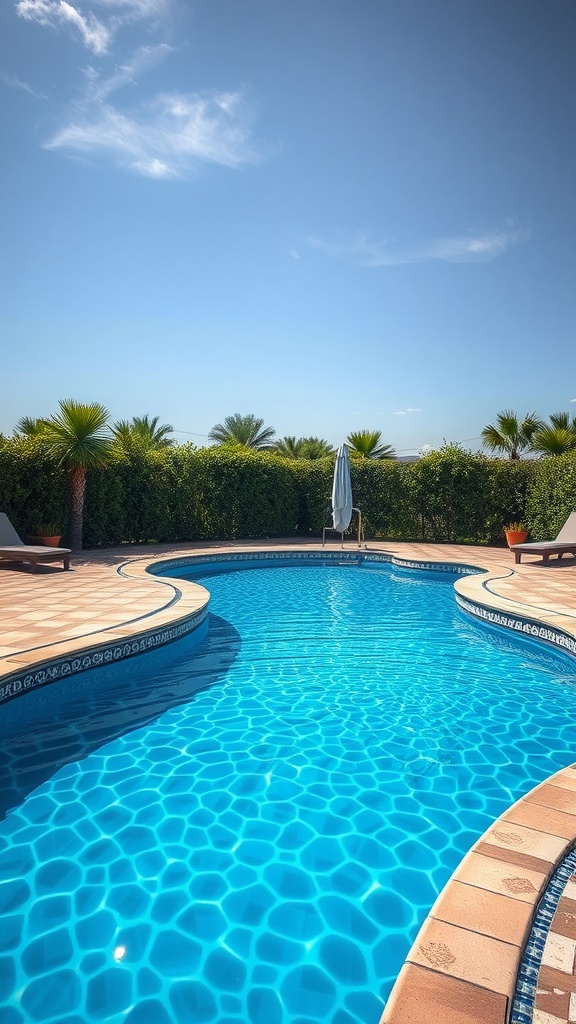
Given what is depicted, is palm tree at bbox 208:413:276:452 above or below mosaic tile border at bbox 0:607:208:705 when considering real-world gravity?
above

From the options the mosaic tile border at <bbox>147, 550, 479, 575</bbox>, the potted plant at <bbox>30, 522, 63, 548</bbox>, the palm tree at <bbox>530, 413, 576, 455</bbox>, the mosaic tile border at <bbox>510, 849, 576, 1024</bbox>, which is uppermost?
the palm tree at <bbox>530, 413, 576, 455</bbox>

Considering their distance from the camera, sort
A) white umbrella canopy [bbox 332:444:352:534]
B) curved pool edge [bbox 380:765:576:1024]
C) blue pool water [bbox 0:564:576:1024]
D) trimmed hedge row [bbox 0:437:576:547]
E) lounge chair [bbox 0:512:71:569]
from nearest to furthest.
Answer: curved pool edge [bbox 380:765:576:1024] < blue pool water [bbox 0:564:576:1024] < lounge chair [bbox 0:512:71:569] < white umbrella canopy [bbox 332:444:352:534] < trimmed hedge row [bbox 0:437:576:547]

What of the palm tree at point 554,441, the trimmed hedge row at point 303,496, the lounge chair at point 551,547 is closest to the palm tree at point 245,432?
the trimmed hedge row at point 303,496

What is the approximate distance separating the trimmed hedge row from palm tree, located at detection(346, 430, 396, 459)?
12.9 ft

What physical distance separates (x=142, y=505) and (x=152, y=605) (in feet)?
27.0

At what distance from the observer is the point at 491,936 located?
6.33ft

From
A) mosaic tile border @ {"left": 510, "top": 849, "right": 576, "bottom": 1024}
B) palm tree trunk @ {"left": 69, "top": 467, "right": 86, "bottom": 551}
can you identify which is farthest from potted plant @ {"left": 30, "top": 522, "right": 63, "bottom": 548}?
mosaic tile border @ {"left": 510, "top": 849, "right": 576, "bottom": 1024}

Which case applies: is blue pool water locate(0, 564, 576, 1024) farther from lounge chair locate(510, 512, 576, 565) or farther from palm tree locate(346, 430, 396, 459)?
palm tree locate(346, 430, 396, 459)

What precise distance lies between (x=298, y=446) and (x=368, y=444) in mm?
9319

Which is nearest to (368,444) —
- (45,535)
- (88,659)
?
(45,535)

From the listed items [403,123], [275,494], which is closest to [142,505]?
[275,494]

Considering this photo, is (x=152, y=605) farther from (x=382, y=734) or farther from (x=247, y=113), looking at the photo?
(x=247, y=113)

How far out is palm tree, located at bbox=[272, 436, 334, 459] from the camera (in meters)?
28.4

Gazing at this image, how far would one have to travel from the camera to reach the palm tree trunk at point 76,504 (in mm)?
12805
